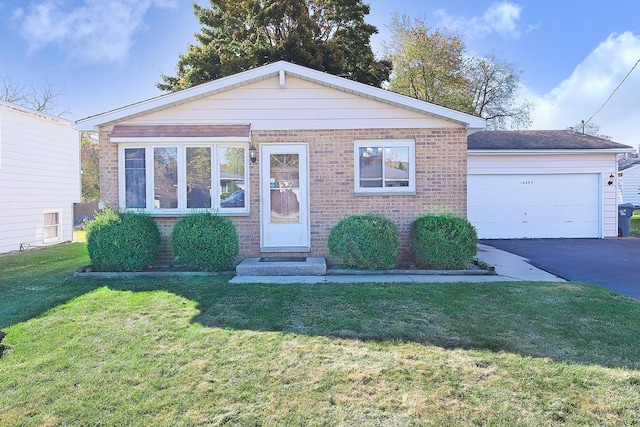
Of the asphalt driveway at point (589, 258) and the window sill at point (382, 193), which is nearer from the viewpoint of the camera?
the asphalt driveway at point (589, 258)

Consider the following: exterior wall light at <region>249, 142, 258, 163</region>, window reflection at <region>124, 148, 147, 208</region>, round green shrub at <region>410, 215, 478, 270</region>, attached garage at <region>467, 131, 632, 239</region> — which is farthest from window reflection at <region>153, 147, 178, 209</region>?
attached garage at <region>467, 131, 632, 239</region>

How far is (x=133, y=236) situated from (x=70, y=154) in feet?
29.0

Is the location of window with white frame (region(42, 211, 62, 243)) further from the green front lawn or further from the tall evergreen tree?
the tall evergreen tree

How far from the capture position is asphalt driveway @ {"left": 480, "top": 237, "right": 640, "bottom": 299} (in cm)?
708

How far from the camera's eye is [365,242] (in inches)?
292

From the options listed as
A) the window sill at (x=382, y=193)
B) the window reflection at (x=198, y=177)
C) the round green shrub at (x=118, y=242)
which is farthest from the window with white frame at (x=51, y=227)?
the window sill at (x=382, y=193)

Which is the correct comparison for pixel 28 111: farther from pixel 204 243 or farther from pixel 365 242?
pixel 365 242

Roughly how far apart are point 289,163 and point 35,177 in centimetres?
907

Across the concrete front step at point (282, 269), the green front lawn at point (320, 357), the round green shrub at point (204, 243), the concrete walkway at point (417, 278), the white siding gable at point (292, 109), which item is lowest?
the green front lawn at point (320, 357)

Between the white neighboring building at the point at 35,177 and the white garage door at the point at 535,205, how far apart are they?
13.1m

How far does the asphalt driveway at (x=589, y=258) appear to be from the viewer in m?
7.08

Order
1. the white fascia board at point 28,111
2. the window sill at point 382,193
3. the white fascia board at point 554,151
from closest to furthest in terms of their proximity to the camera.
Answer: the window sill at point 382,193 < the white fascia board at point 28,111 < the white fascia board at point 554,151

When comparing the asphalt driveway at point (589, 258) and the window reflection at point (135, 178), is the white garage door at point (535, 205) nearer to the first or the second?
the asphalt driveway at point (589, 258)

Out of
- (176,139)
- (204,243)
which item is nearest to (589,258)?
(204,243)
